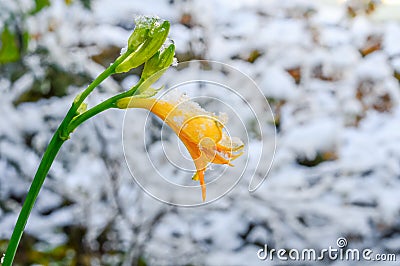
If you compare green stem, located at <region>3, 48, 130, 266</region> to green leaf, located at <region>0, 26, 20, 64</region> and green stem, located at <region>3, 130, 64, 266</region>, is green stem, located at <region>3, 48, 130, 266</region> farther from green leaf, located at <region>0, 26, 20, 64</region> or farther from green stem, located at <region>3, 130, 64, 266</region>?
green leaf, located at <region>0, 26, 20, 64</region>

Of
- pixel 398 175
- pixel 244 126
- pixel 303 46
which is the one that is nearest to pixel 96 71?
pixel 303 46

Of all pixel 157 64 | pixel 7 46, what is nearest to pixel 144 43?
pixel 157 64

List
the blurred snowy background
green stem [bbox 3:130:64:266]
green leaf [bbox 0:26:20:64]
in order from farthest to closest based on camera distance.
A: the blurred snowy background < green leaf [bbox 0:26:20:64] < green stem [bbox 3:130:64:266]

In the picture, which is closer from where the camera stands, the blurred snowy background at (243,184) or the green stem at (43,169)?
the green stem at (43,169)

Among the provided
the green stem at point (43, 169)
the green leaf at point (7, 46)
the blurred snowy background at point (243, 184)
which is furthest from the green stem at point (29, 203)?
the blurred snowy background at point (243, 184)

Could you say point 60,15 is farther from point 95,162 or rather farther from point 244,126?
point 244,126

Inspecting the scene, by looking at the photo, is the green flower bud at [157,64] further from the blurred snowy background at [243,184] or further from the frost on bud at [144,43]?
the blurred snowy background at [243,184]

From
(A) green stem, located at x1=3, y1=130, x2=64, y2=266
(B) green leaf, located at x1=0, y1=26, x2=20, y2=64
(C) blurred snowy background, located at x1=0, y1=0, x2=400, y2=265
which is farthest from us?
(C) blurred snowy background, located at x1=0, y1=0, x2=400, y2=265

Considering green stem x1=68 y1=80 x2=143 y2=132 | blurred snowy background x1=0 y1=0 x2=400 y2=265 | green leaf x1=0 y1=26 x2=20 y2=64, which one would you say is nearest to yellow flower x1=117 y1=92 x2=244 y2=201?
green stem x1=68 y1=80 x2=143 y2=132
